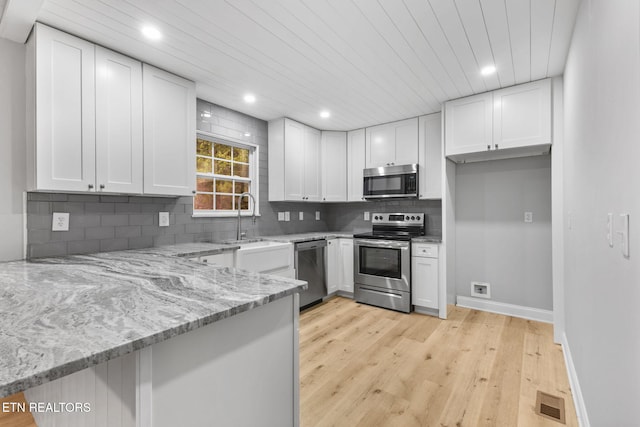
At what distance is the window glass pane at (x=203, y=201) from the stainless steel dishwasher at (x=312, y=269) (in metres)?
1.09

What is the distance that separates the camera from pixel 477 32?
2098 mm

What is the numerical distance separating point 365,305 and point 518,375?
1.87 meters

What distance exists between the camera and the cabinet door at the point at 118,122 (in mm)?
2193

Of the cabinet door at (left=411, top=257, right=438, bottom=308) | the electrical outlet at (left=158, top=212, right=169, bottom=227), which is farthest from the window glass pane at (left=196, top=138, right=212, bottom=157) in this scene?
the cabinet door at (left=411, top=257, right=438, bottom=308)

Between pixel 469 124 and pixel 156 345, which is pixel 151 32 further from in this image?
pixel 469 124

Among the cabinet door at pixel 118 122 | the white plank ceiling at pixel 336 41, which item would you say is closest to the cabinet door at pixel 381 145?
the white plank ceiling at pixel 336 41

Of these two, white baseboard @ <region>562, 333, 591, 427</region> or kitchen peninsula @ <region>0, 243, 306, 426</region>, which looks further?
white baseboard @ <region>562, 333, 591, 427</region>

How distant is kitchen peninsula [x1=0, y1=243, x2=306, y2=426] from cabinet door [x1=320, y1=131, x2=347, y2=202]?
314cm

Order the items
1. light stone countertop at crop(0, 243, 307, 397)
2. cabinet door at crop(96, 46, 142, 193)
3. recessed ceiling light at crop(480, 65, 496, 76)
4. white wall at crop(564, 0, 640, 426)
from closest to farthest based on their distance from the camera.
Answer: light stone countertop at crop(0, 243, 307, 397), white wall at crop(564, 0, 640, 426), cabinet door at crop(96, 46, 142, 193), recessed ceiling light at crop(480, 65, 496, 76)

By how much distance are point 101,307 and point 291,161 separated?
10.4ft

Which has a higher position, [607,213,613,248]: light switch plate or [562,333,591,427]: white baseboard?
[607,213,613,248]: light switch plate

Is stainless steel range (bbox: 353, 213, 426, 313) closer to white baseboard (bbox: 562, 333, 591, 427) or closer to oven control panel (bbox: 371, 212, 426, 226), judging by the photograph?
oven control panel (bbox: 371, 212, 426, 226)

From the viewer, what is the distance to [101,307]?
0.99 metres

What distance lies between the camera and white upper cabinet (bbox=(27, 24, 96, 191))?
193cm
